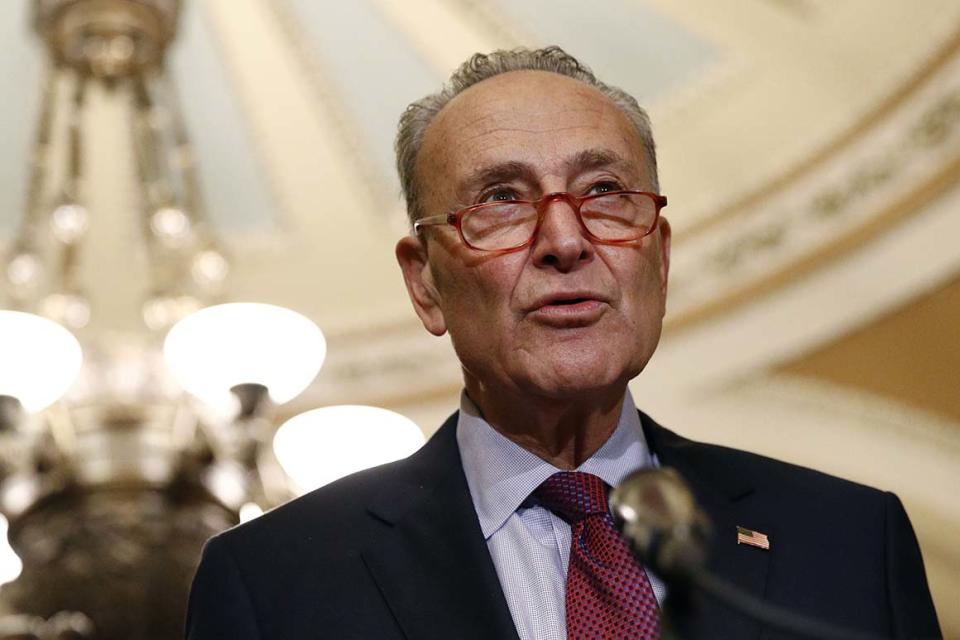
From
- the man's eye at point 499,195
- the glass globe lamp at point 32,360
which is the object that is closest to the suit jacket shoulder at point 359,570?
the man's eye at point 499,195

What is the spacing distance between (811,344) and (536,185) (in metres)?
4.24

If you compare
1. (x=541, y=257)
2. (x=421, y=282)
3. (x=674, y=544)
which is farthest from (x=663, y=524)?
(x=421, y=282)

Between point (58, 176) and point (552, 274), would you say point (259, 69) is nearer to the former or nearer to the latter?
point (58, 176)

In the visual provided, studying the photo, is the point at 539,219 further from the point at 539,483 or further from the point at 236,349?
the point at 236,349

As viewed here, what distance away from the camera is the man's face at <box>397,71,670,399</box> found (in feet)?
4.88

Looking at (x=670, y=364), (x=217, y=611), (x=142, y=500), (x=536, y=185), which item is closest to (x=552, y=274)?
(x=536, y=185)

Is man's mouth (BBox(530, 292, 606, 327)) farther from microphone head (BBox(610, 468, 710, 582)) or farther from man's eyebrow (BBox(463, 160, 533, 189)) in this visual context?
microphone head (BBox(610, 468, 710, 582))

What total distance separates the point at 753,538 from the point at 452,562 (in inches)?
11.5

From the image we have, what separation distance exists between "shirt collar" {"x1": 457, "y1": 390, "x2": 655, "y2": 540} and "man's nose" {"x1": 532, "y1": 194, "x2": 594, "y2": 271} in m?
0.18

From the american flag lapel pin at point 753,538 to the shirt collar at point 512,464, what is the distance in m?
0.13

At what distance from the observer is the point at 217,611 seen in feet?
4.68

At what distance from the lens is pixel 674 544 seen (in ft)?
2.94

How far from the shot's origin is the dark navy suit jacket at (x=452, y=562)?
1.39 m

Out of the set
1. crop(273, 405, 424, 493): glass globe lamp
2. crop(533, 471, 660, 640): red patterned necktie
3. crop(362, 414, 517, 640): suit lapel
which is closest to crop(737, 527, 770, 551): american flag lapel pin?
crop(533, 471, 660, 640): red patterned necktie
